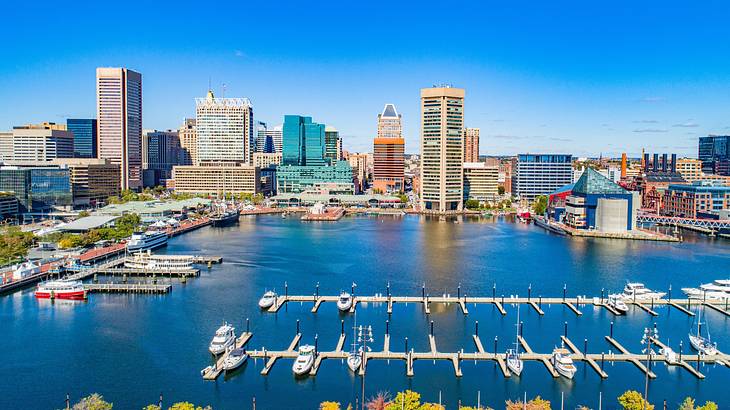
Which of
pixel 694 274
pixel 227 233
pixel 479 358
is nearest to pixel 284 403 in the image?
pixel 479 358

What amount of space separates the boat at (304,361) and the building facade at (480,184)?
61056mm

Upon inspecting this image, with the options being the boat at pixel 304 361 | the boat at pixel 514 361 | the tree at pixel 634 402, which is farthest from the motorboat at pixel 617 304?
the boat at pixel 304 361

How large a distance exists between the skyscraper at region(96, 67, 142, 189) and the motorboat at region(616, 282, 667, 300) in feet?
221

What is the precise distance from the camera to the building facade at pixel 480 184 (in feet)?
258

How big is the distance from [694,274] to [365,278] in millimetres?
16729

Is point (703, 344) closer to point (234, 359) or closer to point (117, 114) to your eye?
point (234, 359)

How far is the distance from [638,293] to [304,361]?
15.6 m

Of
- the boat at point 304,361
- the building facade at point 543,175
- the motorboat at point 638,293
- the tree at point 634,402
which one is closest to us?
the tree at point 634,402

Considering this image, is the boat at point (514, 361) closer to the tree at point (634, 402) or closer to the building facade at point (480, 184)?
the tree at point (634, 402)

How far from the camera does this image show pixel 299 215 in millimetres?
68375

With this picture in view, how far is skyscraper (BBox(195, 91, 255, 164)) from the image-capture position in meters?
86.2

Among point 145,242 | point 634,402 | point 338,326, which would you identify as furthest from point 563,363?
Answer: point 145,242

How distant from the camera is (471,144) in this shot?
389ft

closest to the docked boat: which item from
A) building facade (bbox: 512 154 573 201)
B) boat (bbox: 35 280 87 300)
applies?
boat (bbox: 35 280 87 300)
